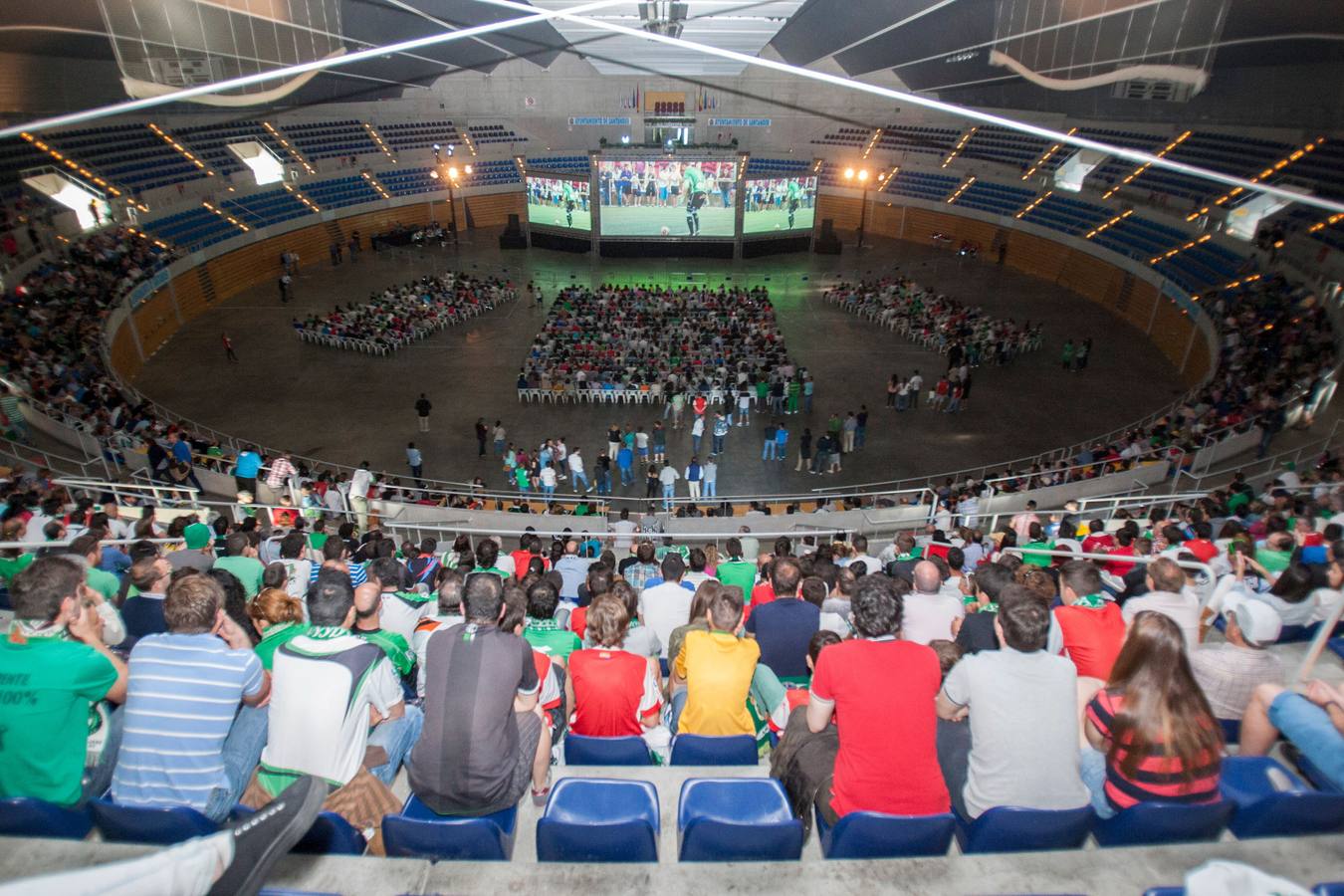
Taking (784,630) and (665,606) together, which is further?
(665,606)

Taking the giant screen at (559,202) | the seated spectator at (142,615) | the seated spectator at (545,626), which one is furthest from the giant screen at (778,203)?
the seated spectator at (142,615)

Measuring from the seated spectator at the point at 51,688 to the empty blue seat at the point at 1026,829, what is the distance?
362cm

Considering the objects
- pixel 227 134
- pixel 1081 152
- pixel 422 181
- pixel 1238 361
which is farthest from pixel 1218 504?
pixel 227 134

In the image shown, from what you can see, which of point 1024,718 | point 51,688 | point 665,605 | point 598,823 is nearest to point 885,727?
point 1024,718

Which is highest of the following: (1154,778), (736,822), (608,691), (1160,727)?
(1160,727)

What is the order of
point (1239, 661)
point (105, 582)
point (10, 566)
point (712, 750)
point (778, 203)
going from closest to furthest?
point (1239, 661), point (712, 750), point (105, 582), point (10, 566), point (778, 203)

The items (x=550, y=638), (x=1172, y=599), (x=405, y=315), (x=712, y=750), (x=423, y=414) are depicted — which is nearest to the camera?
(x=712, y=750)

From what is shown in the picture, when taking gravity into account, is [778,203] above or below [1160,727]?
below

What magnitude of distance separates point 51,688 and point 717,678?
2884mm

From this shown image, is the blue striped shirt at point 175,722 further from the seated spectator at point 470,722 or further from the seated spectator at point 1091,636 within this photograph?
the seated spectator at point 1091,636

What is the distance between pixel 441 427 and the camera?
16.5 metres

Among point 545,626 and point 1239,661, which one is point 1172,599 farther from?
point 545,626

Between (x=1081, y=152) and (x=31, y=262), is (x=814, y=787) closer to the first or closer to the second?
(x=31, y=262)

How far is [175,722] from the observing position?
295cm
